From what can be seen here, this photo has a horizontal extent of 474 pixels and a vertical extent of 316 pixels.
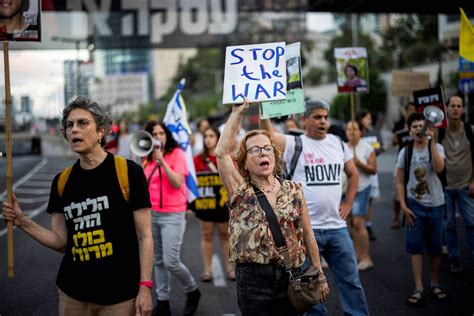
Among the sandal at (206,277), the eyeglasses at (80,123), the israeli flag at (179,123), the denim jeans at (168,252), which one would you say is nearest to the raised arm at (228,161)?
the eyeglasses at (80,123)

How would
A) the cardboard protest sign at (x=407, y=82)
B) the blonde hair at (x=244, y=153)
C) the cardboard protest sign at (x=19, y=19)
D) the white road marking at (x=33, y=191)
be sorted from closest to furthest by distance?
the blonde hair at (x=244, y=153)
the cardboard protest sign at (x=19, y=19)
the cardboard protest sign at (x=407, y=82)
the white road marking at (x=33, y=191)

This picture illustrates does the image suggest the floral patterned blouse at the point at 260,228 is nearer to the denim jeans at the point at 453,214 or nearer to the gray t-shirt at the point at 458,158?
the denim jeans at the point at 453,214

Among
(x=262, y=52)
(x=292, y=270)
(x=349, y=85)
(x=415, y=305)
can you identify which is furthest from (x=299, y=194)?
(x=349, y=85)

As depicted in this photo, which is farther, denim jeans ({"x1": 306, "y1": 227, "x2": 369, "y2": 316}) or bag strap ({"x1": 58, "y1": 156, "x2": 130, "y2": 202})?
denim jeans ({"x1": 306, "y1": 227, "x2": 369, "y2": 316})

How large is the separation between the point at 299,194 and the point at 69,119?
143 cm

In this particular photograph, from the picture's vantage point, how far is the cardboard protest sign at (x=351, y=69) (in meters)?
8.25

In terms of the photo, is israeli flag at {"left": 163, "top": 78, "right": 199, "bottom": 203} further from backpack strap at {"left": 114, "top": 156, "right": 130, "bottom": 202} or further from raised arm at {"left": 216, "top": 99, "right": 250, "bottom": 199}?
backpack strap at {"left": 114, "top": 156, "right": 130, "bottom": 202}

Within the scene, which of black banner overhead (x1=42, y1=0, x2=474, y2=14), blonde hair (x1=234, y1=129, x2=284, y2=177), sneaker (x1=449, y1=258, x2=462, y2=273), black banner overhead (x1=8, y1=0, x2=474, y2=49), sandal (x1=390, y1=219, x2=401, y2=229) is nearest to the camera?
blonde hair (x1=234, y1=129, x2=284, y2=177)

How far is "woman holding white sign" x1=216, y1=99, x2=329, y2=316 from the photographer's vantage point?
3650mm

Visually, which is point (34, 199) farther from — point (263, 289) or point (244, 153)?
point (263, 289)

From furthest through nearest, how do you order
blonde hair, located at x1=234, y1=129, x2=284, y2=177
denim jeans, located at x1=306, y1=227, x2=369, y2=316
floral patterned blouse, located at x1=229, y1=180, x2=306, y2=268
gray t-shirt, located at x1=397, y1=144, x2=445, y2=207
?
gray t-shirt, located at x1=397, y1=144, x2=445, y2=207 → denim jeans, located at x1=306, y1=227, x2=369, y2=316 → blonde hair, located at x1=234, y1=129, x2=284, y2=177 → floral patterned blouse, located at x1=229, y1=180, x2=306, y2=268

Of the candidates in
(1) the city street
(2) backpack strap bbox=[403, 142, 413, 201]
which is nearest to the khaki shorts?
(1) the city street

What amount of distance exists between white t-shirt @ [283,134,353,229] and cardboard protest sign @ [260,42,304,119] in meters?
0.29

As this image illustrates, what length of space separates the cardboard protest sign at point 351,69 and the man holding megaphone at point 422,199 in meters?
1.80
